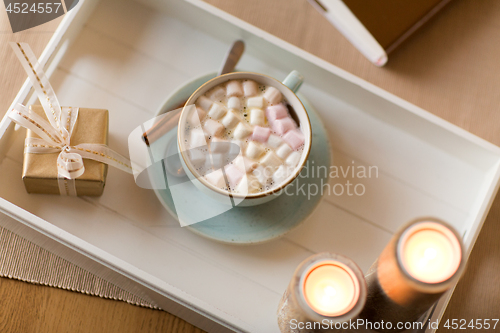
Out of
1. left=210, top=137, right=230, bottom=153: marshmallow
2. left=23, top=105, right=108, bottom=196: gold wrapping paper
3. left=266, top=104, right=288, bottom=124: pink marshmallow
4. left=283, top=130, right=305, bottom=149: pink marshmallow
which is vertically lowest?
left=23, top=105, right=108, bottom=196: gold wrapping paper

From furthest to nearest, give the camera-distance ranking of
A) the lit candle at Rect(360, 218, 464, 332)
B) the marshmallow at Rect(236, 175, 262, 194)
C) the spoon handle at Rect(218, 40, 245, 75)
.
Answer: the spoon handle at Rect(218, 40, 245, 75), the marshmallow at Rect(236, 175, 262, 194), the lit candle at Rect(360, 218, 464, 332)

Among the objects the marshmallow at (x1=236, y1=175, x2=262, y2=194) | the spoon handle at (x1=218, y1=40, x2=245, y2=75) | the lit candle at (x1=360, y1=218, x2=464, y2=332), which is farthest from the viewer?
the spoon handle at (x1=218, y1=40, x2=245, y2=75)

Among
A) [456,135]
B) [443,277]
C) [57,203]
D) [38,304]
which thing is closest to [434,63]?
[456,135]

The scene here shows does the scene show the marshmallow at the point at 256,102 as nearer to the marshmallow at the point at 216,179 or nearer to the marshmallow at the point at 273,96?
the marshmallow at the point at 273,96

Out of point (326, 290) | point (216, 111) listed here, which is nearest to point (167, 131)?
point (216, 111)

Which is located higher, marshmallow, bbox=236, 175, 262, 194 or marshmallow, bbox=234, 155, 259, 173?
marshmallow, bbox=234, 155, 259, 173

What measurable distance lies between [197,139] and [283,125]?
17 centimetres

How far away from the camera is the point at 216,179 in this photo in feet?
2.68

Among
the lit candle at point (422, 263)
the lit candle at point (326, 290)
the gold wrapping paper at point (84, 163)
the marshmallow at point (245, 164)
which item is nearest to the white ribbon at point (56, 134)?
the gold wrapping paper at point (84, 163)

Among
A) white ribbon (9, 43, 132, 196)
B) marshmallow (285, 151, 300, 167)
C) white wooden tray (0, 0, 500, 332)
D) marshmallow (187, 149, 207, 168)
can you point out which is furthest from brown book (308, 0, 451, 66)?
white ribbon (9, 43, 132, 196)

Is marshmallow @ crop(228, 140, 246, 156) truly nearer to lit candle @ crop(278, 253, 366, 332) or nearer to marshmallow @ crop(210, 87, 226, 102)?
marshmallow @ crop(210, 87, 226, 102)

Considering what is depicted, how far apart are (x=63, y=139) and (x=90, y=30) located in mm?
313

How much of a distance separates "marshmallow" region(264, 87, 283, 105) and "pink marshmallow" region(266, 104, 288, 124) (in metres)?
0.01

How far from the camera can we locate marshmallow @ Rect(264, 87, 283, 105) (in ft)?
2.85
